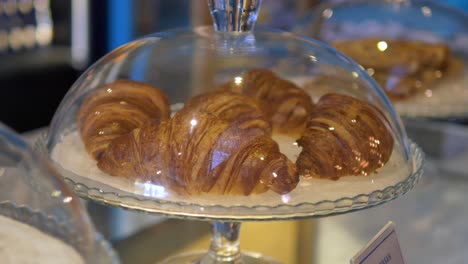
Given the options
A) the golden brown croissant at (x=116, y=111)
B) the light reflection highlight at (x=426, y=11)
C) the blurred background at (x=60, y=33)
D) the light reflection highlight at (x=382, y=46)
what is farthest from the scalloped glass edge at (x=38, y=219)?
the blurred background at (x=60, y=33)

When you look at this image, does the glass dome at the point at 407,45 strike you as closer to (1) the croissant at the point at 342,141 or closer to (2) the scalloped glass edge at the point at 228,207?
(1) the croissant at the point at 342,141

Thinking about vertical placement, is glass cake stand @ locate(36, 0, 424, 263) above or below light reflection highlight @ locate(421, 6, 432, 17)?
above

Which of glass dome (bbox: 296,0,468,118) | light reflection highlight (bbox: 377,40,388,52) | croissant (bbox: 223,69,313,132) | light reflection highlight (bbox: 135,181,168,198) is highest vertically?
croissant (bbox: 223,69,313,132)

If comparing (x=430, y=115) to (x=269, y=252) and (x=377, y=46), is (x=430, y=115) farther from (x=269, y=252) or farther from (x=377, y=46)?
(x=269, y=252)

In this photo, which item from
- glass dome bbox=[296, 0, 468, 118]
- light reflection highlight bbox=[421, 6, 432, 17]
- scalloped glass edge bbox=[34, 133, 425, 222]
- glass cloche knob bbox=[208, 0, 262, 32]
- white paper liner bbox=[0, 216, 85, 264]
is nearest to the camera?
white paper liner bbox=[0, 216, 85, 264]

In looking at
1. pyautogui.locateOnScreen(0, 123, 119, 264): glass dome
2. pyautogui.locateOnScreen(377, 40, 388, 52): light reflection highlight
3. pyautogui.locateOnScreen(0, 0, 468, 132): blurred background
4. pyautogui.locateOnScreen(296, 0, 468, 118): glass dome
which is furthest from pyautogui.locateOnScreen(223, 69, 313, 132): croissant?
pyautogui.locateOnScreen(0, 0, 468, 132): blurred background

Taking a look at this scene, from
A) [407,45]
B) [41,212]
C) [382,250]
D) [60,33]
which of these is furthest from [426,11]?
[60,33]

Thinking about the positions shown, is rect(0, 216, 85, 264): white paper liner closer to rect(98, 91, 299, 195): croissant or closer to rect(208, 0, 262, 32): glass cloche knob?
rect(98, 91, 299, 195): croissant
